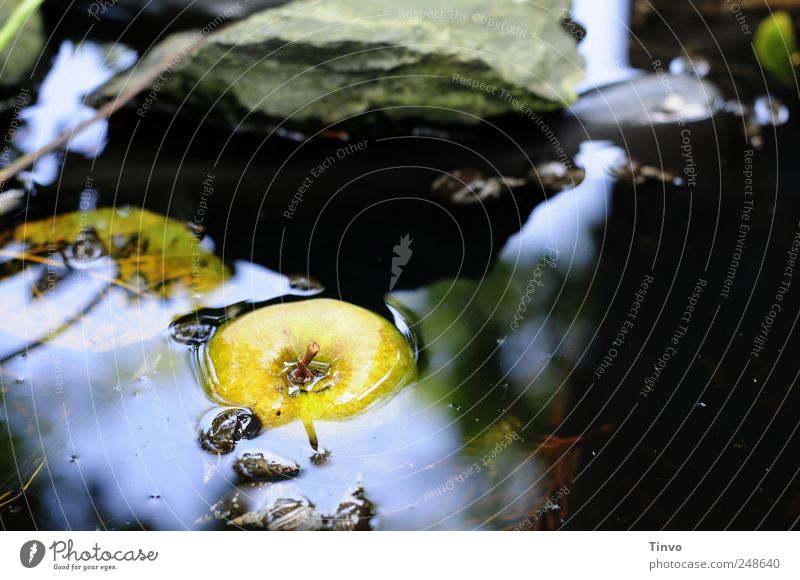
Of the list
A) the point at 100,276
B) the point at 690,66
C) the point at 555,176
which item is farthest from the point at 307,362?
the point at 690,66

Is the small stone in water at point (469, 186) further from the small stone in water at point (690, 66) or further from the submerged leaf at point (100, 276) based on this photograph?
the small stone in water at point (690, 66)

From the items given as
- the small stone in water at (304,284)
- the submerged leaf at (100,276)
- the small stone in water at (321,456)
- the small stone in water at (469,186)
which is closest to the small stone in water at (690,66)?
the small stone in water at (469,186)

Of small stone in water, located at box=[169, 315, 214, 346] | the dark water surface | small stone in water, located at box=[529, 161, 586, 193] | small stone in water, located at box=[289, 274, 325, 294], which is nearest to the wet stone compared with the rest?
the dark water surface

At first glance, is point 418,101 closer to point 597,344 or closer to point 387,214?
point 387,214
